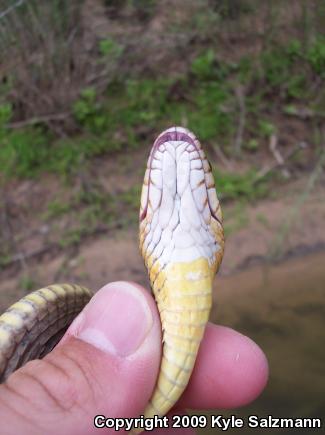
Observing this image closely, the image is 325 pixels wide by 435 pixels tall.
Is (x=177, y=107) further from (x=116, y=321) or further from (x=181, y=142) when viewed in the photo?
(x=116, y=321)

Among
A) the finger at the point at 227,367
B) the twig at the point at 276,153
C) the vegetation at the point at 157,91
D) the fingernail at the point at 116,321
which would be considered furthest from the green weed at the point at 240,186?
the fingernail at the point at 116,321

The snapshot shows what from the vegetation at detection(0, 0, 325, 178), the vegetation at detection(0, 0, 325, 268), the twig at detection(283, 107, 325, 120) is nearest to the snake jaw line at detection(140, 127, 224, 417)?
the vegetation at detection(0, 0, 325, 268)

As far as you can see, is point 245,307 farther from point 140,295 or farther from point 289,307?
point 140,295

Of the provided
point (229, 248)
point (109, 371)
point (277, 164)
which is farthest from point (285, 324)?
point (109, 371)

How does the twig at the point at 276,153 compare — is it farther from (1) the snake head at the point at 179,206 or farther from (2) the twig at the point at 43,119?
(1) the snake head at the point at 179,206

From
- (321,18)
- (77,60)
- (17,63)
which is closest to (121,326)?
(17,63)
